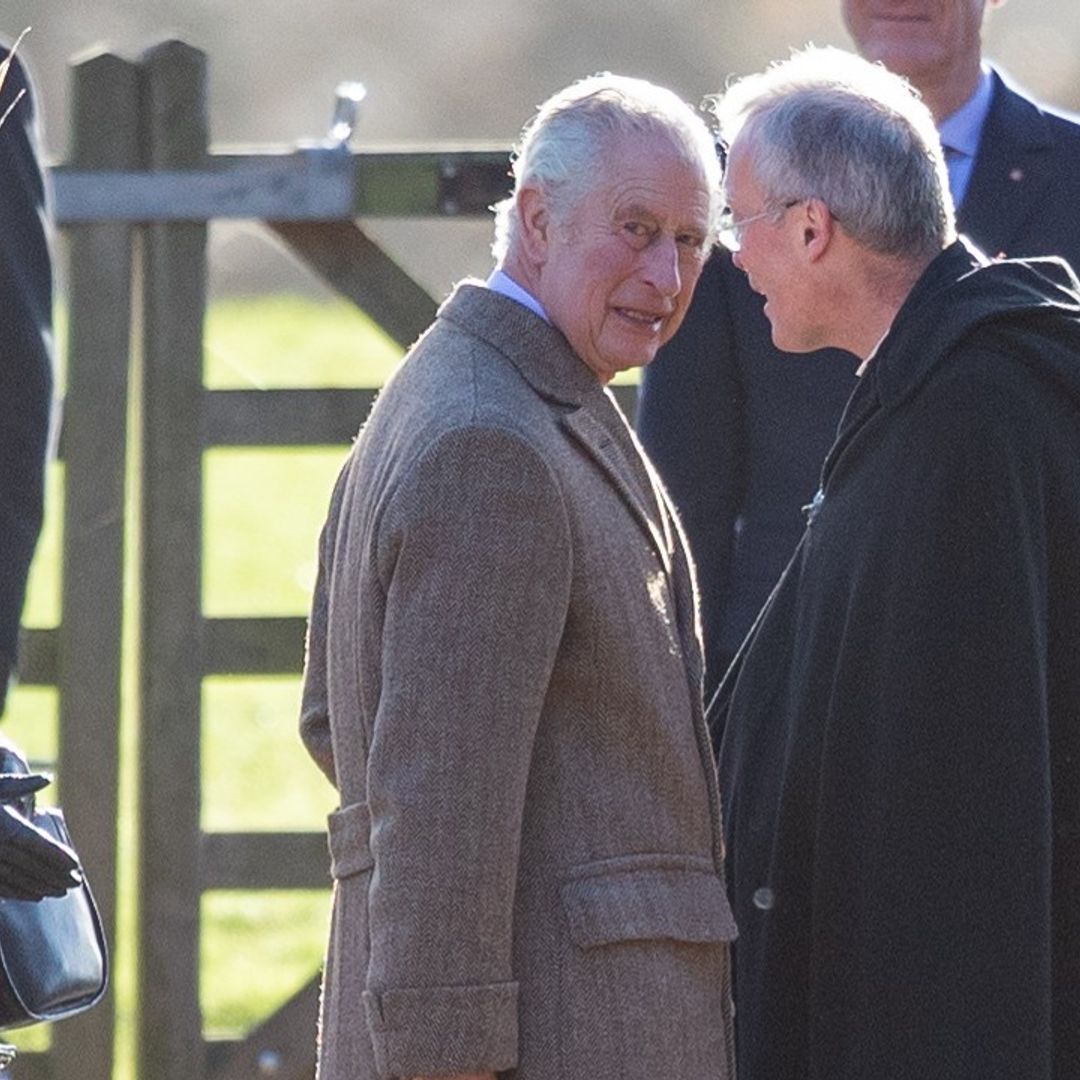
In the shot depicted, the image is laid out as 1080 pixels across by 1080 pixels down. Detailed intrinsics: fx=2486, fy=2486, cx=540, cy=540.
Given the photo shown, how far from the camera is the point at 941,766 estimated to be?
2.66m

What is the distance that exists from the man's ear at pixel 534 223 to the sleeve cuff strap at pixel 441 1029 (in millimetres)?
791

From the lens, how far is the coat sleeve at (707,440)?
12.4ft

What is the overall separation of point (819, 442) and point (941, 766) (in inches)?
44.7

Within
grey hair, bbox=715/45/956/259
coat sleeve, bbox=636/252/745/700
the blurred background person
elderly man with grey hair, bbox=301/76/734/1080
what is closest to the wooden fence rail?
the blurred background person

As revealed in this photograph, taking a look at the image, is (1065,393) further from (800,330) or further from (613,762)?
(613,762)

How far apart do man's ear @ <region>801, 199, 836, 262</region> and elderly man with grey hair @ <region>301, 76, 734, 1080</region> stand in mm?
162

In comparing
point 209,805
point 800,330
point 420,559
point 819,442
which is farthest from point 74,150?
point 209,805

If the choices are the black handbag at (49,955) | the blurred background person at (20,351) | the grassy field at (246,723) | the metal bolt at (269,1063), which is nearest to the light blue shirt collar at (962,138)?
the grassy field at (246,723)

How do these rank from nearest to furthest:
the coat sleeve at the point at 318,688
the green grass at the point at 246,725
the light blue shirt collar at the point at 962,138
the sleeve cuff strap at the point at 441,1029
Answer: the sleeve cuff strap at the point at 441,1029, the coat sleeve at the point at 318,688, the light blue shirt collar at the point at 962,138, the green grass at the point at 246,725

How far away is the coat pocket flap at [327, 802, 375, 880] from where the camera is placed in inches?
103

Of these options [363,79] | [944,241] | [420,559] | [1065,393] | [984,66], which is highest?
[363,79]

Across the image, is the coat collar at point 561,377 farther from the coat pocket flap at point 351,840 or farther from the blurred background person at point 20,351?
the blurred background person at point 20,351

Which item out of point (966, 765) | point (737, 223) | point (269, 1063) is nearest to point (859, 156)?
point (737, 223)

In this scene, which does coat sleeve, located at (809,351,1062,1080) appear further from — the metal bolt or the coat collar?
the metal bolt
